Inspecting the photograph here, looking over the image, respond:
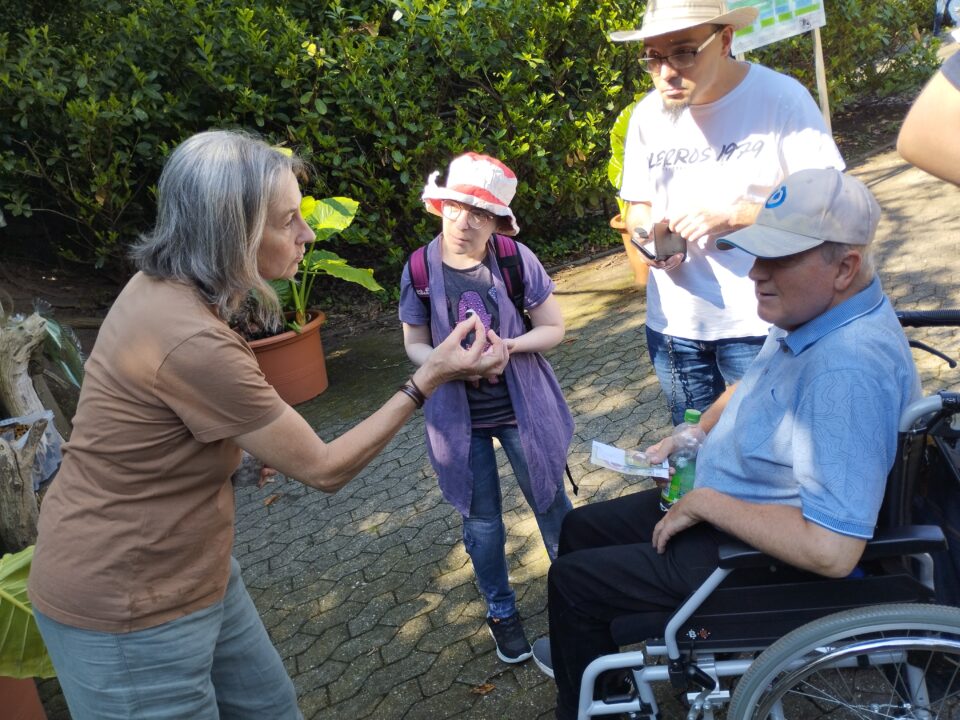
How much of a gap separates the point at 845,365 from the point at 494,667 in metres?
1.77

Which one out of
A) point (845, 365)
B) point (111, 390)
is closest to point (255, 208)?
point (111, 390)

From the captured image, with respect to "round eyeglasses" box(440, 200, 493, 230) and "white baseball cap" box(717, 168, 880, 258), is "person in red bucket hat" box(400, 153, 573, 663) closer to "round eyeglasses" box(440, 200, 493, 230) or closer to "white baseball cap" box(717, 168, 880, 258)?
"round eyeglasses" box(440, 200, 493, 230)

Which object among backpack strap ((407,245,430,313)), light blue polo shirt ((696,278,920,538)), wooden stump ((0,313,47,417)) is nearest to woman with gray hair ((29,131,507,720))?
backpack strap ((407,245,430,313))

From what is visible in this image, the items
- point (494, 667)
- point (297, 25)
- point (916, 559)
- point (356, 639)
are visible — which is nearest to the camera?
point (916, 559)

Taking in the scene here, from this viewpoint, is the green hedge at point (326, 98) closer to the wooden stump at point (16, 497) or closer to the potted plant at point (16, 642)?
the wooden stump at point (16, 497)

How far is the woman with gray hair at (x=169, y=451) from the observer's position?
1908 millimetres

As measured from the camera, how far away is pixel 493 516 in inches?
118

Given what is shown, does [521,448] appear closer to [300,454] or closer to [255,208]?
[300,454]

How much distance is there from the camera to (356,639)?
11.3 feet

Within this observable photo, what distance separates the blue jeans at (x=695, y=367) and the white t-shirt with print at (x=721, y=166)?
48mm

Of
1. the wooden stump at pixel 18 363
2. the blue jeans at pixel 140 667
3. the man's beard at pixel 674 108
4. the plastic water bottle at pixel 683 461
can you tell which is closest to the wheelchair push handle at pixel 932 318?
the plastic water bottle at pixel 683 461

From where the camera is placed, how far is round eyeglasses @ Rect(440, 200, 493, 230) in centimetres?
275

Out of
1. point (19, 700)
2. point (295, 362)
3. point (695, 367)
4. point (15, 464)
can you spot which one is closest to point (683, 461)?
point (695, 367)

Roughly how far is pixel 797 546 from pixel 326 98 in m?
5.85
